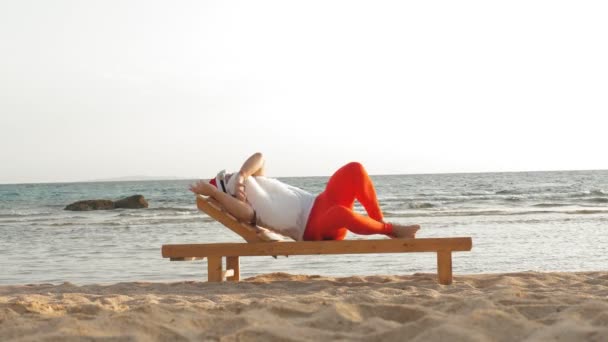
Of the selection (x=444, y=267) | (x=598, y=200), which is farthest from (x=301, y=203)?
(x=598, y=200)

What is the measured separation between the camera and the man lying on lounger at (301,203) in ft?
17.9

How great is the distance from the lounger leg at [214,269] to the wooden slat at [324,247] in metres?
0.06

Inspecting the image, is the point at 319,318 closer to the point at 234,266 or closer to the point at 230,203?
the point at 230,203

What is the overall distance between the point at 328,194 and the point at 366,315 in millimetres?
2116

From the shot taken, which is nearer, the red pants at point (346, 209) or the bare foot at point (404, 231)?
the red pants at point (346, 209)

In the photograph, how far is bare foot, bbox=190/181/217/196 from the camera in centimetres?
570

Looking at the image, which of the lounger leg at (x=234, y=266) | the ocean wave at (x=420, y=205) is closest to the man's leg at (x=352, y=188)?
the lounger leg at (x=234, y=266)

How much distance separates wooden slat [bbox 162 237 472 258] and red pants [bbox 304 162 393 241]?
0.16 m

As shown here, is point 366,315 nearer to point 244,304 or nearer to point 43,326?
point 244,304

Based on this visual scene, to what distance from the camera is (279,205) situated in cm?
568

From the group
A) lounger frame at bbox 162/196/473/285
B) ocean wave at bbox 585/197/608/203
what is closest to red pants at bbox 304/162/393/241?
lounger frame at bbox 162/196/473/285

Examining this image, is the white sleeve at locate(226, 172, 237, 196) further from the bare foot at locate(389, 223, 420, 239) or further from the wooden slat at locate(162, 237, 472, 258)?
the bare foot at locate(389, 223, 420, 239)

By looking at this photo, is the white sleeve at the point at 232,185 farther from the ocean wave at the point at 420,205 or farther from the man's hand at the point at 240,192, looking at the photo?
the ocean wave at the point at 420,205

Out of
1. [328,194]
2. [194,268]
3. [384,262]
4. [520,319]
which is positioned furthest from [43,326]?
[384,262]
